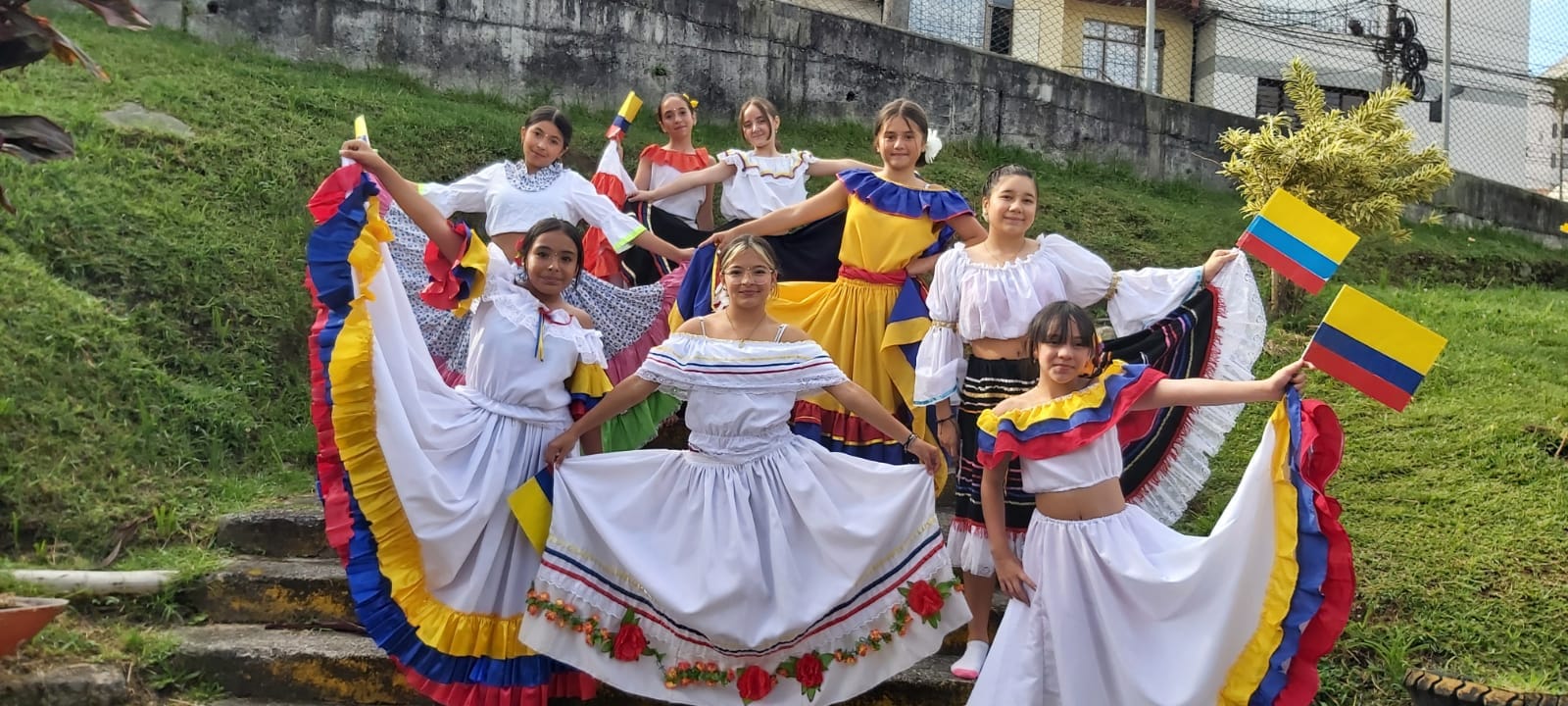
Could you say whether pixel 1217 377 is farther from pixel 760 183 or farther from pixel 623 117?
pixel 623 117

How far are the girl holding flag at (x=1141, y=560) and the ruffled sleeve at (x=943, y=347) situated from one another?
0.40 meters

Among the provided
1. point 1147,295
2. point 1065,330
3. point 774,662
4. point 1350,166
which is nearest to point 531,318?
point 774,662

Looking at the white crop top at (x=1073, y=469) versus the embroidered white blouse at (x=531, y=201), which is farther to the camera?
the embroidered white blouse at (x=531, y=201)

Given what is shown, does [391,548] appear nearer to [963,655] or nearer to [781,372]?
[781,372]

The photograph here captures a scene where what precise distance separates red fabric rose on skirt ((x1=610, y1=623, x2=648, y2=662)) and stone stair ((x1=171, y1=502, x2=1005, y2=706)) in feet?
1.03

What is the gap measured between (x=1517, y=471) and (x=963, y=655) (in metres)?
2.91

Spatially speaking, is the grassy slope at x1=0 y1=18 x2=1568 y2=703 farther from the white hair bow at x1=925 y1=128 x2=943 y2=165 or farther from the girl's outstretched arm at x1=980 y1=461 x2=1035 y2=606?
the white hair bow at x1=925 y1=128 x2=943 y2=165

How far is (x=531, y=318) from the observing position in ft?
12.5

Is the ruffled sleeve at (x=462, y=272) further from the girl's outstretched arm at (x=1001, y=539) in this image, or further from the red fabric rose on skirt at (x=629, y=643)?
the girl's outstretched arm at (x=1001, y=539)

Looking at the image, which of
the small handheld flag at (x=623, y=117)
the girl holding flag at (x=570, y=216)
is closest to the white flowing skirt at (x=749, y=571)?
the girl holding flag at (x=570, y=216)

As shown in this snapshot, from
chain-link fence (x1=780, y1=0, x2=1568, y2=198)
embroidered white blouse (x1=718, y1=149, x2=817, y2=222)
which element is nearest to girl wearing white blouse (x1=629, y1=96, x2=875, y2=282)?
embroidered white blouse (x1=718, y1=149, x2=817, y2=222)

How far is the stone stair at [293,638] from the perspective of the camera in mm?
3756

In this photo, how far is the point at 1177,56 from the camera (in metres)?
13.6

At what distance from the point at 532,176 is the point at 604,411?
1.92m
